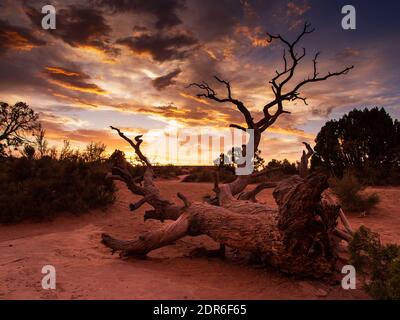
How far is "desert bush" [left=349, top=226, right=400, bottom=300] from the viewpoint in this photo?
3586 mm

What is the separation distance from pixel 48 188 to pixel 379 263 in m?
8.22

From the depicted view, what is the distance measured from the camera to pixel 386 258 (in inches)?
159

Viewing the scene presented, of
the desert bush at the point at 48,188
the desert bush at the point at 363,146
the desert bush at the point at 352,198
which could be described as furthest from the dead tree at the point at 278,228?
the desert bush at the point at 363,146

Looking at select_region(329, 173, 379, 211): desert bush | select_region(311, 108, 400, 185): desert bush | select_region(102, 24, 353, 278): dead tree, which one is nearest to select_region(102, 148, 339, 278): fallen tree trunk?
select_region(102, 24, 353, 278): dead tree

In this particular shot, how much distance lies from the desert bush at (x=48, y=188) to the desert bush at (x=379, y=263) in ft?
24.4

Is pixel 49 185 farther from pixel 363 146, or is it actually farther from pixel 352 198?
pixel 363 146

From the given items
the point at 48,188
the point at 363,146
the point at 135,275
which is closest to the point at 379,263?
the point at 135,275

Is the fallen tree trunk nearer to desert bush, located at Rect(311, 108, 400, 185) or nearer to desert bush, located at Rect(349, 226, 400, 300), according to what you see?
desert bush, located at Rect(349, 226, 400, 300)

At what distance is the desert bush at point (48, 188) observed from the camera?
8.96m

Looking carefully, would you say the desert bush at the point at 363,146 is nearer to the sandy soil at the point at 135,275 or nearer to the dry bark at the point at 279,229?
the sandy soil at the point at 135,275

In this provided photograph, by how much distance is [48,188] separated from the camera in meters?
9.48

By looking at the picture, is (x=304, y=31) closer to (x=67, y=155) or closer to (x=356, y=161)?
(x=67, y=155)
